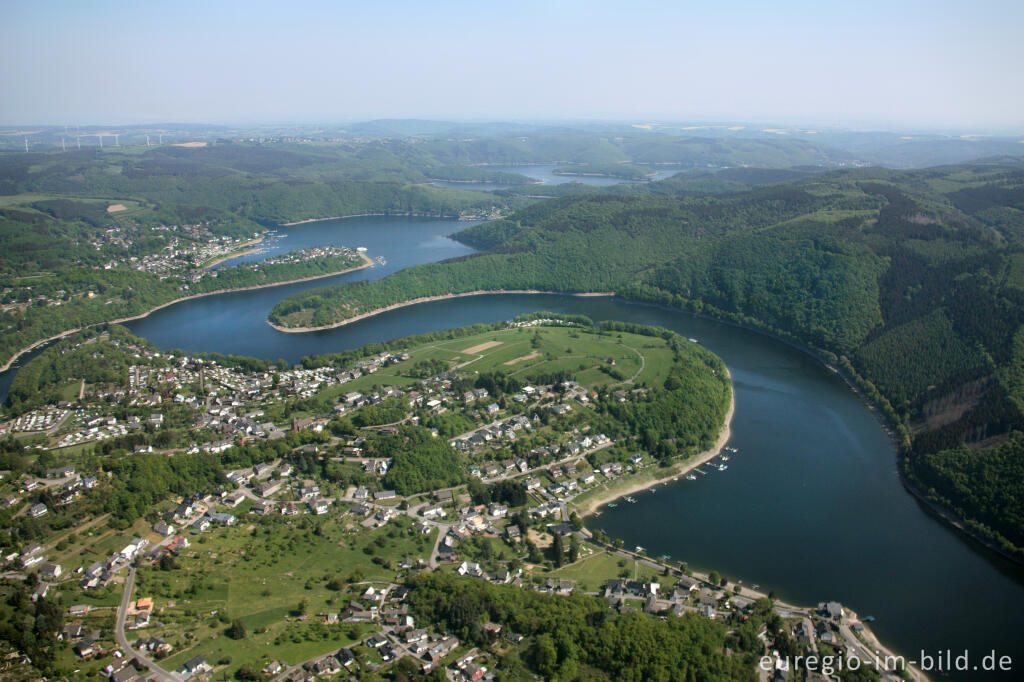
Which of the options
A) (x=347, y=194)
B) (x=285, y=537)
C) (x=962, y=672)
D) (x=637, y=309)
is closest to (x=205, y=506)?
(x=285, y=537)

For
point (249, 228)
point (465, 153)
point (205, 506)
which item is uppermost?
point (465, 153)

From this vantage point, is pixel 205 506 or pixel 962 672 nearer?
pixel 962 672

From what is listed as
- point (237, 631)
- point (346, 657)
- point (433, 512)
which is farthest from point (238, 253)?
point (346, 657)

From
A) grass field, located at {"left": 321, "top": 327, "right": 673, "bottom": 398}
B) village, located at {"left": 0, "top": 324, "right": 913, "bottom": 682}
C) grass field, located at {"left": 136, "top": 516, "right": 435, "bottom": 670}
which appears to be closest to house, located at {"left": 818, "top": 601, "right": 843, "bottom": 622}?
village, located at {"left": 0, "top": 324, "right": 913, "bottom": 682}

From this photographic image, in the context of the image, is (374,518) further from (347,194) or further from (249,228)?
(347,194)

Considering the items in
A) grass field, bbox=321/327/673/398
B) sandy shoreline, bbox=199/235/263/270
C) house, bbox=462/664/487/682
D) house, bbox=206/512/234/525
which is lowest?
house, bbox=462/664/487/682

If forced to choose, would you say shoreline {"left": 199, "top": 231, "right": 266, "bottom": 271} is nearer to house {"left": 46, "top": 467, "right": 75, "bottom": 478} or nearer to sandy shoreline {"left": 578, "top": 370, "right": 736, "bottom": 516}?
house {"left": 46, "top": 467, "right": 75, "bottom": 478}

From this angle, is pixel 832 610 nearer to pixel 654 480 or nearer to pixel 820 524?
pixel 820 524
